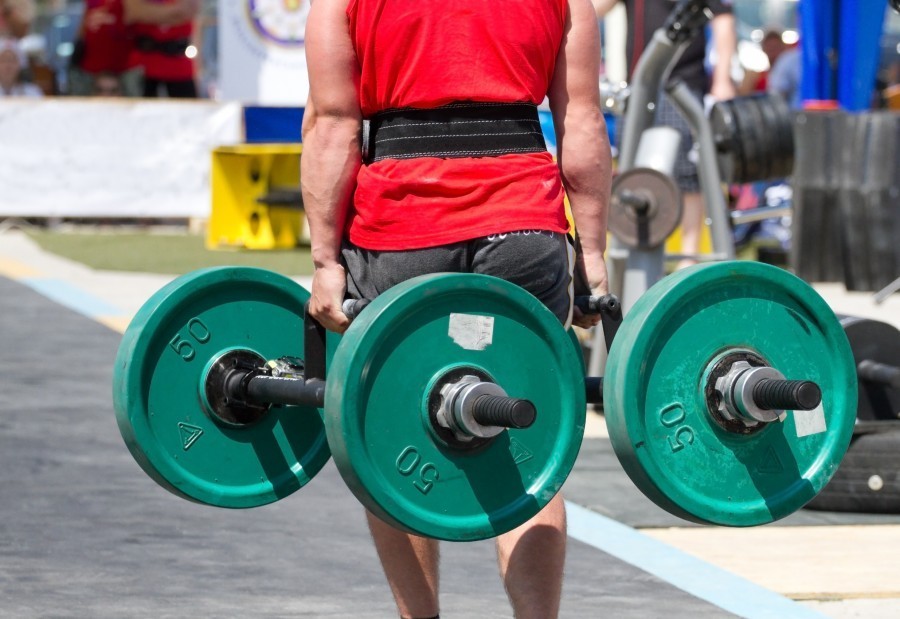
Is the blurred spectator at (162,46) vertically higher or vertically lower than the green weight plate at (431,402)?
lower

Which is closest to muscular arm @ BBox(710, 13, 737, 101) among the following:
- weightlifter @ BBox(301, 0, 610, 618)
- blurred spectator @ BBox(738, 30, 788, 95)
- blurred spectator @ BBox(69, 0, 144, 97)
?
weightlifter @ BBox(301, 0, 610, 618)

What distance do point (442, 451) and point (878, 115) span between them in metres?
8.52

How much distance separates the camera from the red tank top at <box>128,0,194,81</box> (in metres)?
17.6

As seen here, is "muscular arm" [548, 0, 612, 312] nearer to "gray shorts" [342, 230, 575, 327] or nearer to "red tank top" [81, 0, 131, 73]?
"gray shorts" [342, 230, 575, 327]

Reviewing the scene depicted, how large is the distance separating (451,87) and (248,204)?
11570mm

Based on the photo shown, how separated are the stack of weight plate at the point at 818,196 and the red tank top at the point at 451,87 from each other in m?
8.26

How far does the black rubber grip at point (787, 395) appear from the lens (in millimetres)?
3361

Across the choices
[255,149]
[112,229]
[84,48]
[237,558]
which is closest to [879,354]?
[237,558]

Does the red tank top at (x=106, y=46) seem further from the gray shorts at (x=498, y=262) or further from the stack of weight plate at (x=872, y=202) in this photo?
the gray shorts at (x=498, y=262)

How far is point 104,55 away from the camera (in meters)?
18.0

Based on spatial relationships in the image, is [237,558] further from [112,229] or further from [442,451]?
[112,229]

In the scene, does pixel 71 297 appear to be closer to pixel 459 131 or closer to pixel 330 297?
pixel 330 297

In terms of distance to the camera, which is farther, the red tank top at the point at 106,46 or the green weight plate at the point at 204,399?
the red tank top at the point at 106,46

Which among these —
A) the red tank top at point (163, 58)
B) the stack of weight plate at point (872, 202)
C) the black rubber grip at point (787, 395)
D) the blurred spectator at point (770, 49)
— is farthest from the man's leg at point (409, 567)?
the blurred spectator at point (770, 49)
